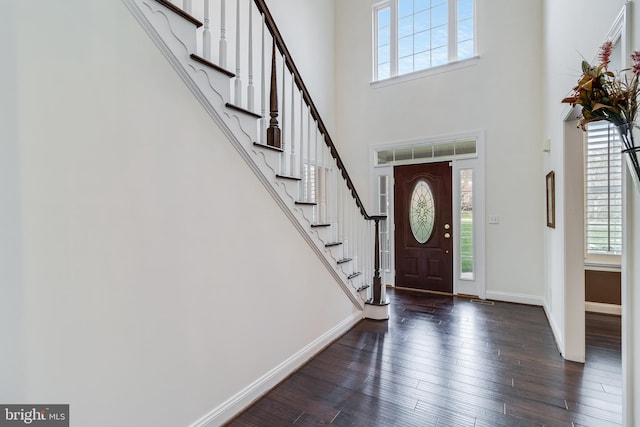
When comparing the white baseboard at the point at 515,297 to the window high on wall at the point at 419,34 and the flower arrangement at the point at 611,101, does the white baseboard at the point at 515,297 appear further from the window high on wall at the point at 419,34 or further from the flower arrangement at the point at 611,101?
the flower arrangement at the point at 611,101

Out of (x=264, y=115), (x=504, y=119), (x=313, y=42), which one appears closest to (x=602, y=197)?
(x=504, y=119)

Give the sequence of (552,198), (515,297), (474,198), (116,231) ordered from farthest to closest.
Answer: (474,198), (515,297), (552,198), (116,231)

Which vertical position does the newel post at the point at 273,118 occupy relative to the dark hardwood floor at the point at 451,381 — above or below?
above

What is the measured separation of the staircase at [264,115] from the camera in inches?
63.2

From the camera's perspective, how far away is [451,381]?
2.34 meters

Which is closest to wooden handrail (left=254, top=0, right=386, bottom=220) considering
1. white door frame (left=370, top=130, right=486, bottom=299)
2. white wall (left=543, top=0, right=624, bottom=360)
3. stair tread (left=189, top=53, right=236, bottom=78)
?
stair tread (left=189, top=53, right=236, bottom=78)

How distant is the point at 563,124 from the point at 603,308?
2.60 meters

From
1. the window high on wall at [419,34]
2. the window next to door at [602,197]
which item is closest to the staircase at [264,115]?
the window high on wall at [419,34]

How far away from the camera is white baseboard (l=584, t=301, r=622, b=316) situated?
373cm

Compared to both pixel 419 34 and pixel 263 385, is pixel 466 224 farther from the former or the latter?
pixel 263 385

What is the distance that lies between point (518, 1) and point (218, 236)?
488cm

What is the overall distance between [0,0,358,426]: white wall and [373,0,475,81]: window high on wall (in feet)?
13.5

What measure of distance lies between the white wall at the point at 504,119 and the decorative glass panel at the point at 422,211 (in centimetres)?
76

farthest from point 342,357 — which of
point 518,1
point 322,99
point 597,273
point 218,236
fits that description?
point 518,1
